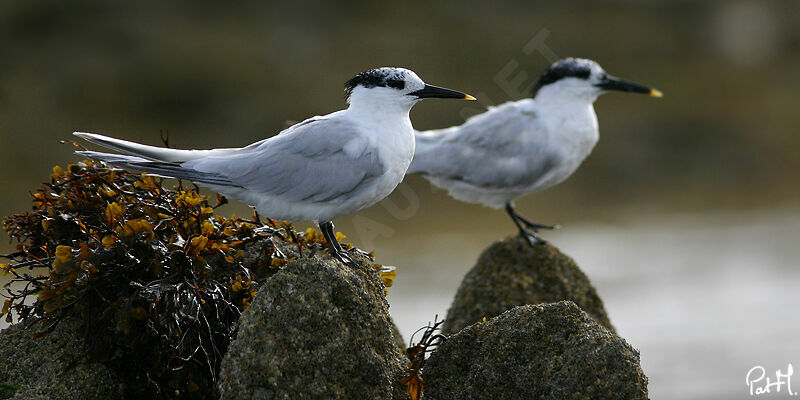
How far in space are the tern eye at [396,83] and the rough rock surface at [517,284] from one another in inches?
70.2

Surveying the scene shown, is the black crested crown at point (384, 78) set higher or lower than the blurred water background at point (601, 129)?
lower

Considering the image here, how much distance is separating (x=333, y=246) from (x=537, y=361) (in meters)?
1.29

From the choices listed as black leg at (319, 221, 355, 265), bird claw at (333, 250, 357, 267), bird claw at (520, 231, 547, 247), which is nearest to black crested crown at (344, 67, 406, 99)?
black leg at (319, 221, 355, 265)

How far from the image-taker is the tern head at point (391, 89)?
505cm

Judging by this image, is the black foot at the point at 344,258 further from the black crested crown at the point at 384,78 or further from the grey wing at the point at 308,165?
the black crested crown at the point at 384,78

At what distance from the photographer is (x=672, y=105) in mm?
18906

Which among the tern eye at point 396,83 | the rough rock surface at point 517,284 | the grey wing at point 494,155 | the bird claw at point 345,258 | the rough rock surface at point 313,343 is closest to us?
the rough rock surface at point 313,343

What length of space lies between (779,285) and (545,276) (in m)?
10.0

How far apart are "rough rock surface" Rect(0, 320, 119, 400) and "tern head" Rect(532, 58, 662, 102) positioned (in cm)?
456

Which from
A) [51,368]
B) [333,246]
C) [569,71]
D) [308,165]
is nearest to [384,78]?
[308,165]

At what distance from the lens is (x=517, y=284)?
6219 mm

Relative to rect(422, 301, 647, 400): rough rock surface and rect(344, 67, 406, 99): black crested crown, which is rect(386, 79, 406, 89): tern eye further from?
rect(422, 301, 647, 400): rough rock surface

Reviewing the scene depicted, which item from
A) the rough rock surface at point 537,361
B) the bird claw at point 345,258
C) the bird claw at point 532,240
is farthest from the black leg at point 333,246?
the bird claw at point 532,240

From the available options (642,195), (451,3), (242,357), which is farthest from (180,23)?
(242,357)
